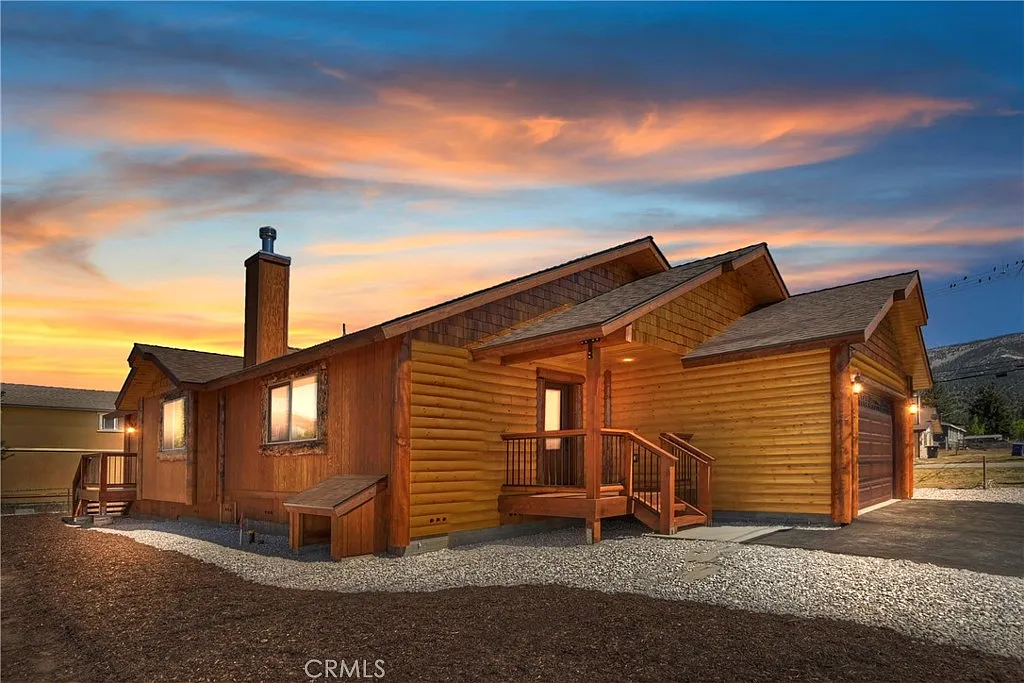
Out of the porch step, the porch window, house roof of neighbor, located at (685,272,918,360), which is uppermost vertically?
house roof of neighbor, located at (685,272,918,360)

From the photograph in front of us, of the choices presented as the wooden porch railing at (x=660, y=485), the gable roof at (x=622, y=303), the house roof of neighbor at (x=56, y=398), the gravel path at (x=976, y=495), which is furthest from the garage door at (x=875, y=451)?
the house roof of neighbor at (x=56, y=398)

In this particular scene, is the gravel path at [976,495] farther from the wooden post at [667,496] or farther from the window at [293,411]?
the window at [293,411]

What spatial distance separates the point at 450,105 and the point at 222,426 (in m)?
9.43

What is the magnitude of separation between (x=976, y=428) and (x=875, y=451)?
58043 millimetres

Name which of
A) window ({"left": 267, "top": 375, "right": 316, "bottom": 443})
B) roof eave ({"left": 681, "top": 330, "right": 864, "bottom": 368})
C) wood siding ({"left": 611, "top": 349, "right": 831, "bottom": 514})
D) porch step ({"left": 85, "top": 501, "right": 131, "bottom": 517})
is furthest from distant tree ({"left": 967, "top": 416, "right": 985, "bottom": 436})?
porch step ({"left": 85, "top": 501, "right": 131, "bottom": 517})

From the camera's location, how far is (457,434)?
12.2 meters

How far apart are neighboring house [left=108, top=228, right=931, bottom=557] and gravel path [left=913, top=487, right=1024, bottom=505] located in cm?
122

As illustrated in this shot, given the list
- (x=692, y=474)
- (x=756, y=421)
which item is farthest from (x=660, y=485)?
(x=756, y=421)

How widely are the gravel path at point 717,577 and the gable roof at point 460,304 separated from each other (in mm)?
3379

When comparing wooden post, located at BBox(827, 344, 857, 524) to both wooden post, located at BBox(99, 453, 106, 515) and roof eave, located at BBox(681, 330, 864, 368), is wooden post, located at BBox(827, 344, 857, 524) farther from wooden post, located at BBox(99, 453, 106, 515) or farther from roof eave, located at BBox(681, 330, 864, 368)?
wooden post, located at BBox(99, 453, 106, 515)

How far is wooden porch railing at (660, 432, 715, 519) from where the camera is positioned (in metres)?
13.0

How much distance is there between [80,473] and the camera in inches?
818

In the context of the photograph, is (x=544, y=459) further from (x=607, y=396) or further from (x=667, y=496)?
(x=667, y=496)

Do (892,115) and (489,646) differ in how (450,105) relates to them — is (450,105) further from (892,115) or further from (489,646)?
(489,646)
